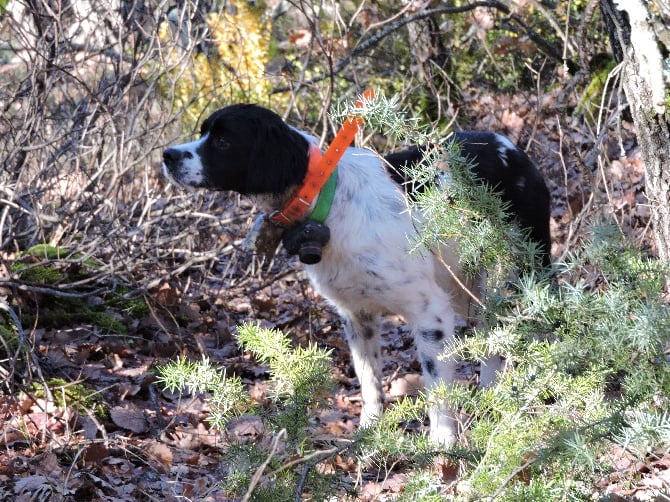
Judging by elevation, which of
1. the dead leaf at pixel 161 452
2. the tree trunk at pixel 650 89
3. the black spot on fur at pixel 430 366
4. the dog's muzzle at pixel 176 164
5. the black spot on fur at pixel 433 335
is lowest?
the dead leaf at pixel 161 452

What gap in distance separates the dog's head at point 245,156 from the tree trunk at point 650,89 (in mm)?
1539

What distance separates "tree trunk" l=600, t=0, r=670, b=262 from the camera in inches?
128

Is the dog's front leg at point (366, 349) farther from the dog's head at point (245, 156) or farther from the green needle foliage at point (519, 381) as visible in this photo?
the green needle foliage at point (519, 381)

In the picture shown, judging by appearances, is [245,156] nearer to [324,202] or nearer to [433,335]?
[324,202]

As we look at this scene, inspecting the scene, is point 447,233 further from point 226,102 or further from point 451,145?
point 226,102

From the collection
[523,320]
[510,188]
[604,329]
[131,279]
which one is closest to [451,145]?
[523,320]

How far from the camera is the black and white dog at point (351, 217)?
4176 mm

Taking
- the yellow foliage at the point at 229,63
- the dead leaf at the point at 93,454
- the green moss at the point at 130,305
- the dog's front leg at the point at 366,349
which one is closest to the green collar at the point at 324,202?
the dog's front leg at the point at 366,349

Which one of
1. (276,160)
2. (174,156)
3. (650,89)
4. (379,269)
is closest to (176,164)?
(174,156)

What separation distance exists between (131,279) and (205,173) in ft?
5.37

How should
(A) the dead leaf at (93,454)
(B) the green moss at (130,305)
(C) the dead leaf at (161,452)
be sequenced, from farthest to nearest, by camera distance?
1. (B) the green moss at (130,305)
2. (C) the dead leaf at (161,452)
3. (A) the dead leaf at (93,454)

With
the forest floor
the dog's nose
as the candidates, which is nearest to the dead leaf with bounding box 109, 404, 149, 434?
the forest floor

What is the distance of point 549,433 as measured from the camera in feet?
6.88

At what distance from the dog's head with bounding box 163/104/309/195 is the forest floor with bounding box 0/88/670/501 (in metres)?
0.86
